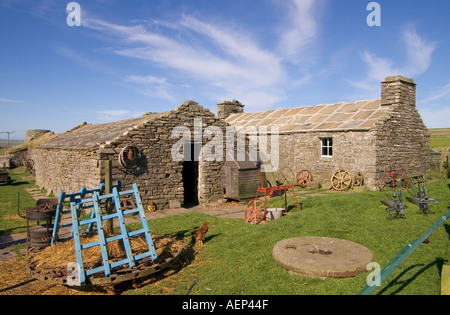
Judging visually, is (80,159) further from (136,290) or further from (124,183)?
(136,290)

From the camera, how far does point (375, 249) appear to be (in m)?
6.72

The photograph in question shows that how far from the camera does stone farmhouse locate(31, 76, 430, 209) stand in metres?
12.1

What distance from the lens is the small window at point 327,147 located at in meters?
17.2

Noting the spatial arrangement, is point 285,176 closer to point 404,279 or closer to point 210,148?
point 210,148

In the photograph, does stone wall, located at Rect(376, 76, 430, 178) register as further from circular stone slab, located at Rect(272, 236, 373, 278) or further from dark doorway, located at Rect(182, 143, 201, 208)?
circular stone slab, located at Rect(272, 236, 373, 278)

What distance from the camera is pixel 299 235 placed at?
8.09 meters

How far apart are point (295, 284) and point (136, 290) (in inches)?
113

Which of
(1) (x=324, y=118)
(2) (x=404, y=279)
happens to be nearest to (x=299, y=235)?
(2) (x=404, y=279)

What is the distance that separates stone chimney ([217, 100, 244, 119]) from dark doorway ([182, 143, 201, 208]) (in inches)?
472

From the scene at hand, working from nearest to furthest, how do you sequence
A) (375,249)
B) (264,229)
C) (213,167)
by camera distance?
(375,249) → (264,229) → (213,167)

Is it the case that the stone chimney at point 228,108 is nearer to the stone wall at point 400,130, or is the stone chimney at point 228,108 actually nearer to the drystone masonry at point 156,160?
the drystone masonry at point 156,160

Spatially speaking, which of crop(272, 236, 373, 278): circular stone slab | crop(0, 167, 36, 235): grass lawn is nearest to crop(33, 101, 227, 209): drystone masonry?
crop(0, 167, 36, 235): grass lawn
